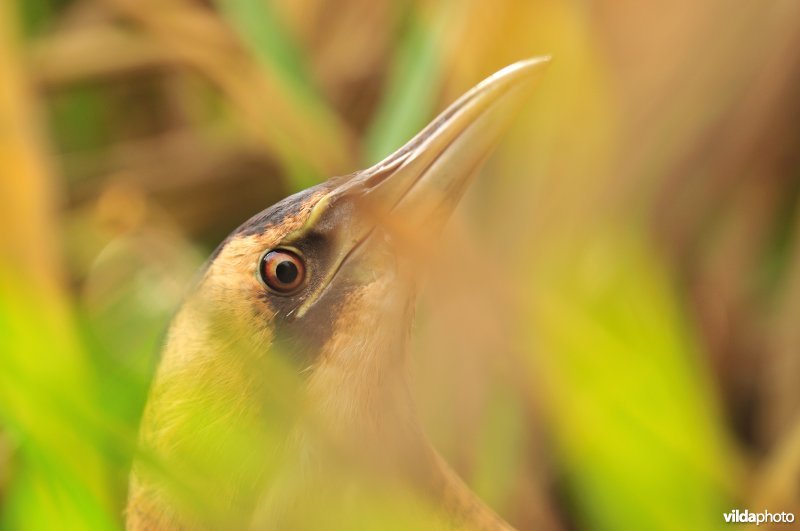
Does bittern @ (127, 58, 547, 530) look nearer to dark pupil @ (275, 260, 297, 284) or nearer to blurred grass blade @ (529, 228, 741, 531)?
dark pupil @ (275, 260, 297, 284)

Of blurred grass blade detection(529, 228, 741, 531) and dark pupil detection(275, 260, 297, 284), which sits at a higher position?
dark pupil detection(275, 260, 297, 284)

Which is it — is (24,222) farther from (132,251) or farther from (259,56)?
(259,56)

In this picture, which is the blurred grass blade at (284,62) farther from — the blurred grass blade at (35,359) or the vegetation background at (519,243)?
the blurred grass blade at (35,359)

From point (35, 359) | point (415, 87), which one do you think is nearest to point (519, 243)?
point (415, 87)

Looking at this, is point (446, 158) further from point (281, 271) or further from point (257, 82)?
point (257, 82)

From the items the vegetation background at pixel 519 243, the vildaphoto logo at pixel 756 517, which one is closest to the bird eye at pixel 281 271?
the vegetation background at pixel 519 243

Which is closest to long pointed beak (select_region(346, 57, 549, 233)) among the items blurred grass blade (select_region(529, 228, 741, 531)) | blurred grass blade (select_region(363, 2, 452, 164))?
blurred grass blade (select_region(529, 228, 741, 531))
